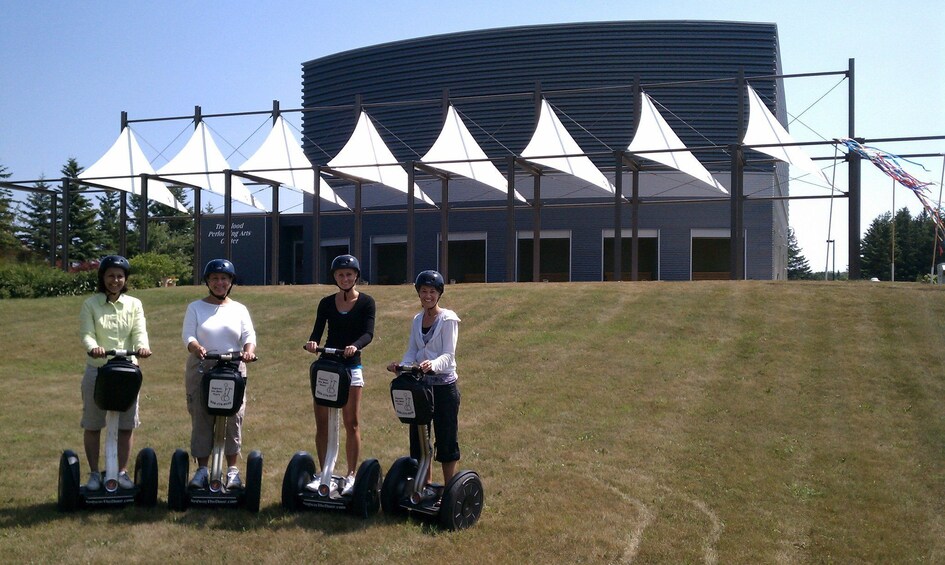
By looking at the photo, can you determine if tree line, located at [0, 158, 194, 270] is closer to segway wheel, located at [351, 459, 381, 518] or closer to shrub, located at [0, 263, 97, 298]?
shrub, located at [0, 263, 97, 298]

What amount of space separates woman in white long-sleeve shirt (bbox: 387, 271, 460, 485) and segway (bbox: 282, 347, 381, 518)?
475 millimetres

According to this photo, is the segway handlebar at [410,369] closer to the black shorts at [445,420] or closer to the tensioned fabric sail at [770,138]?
the black shorts at [445,420]

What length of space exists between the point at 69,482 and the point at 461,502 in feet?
9.85

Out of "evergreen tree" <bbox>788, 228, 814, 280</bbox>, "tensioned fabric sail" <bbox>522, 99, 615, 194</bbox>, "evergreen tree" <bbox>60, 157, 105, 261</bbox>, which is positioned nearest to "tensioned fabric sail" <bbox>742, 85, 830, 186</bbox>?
"tensioned fabric sail" <bbox>522, 99, 615, 194</bbox>

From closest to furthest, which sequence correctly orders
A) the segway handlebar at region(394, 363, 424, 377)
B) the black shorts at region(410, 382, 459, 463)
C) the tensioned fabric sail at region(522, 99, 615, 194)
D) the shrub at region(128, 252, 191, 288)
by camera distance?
the segway handlebar at region(394, 363, 424, 377) < the black shorts at region(410, 382, 459, 463) < the shrub at region(128, 252, 191, 288) < the tensioned fabric sail at region(522, 99, 615, 194)

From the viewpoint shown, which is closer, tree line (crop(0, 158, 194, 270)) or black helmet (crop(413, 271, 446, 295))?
black helmet (crop(413, 271, 446, 295))

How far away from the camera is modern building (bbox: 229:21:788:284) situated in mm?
37500

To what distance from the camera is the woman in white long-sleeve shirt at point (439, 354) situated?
6625 millimetres

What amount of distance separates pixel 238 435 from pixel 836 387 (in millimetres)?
7757

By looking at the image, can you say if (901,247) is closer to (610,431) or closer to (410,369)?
(610,431)

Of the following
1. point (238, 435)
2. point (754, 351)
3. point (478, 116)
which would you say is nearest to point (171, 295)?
point (754, 351)

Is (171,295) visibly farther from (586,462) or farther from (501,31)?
(501,31)

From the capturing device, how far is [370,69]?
1774 inches

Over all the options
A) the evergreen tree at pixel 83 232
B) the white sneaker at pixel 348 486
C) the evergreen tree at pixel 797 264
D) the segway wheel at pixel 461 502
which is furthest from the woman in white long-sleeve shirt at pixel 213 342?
the evergreen tree at pixel 797 264
